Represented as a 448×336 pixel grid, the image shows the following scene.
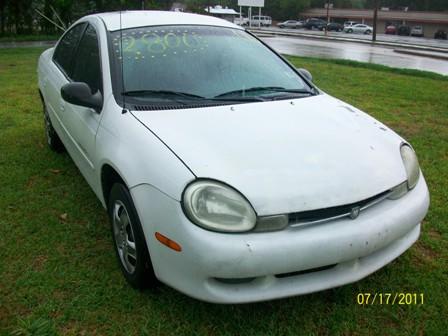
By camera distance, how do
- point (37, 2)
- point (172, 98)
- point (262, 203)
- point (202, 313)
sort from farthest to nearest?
point (37, 2) < point (172, 98) < point (202, 313) < point (262, 203)

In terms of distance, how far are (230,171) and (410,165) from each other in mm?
1131

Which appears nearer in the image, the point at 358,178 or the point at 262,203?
the point at 262,203

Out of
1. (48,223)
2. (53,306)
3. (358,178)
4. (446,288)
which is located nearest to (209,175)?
(358,178)

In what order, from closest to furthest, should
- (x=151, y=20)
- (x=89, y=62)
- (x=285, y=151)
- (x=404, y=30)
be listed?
(x=285, y=151) < (x=89, y=62) < (x=151, y=20) < (x=404, y=30)

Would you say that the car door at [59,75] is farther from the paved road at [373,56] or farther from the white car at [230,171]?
the paved road at [373,56]

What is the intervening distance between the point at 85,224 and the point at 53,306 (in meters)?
0.96

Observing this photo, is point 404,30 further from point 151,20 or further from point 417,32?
point 151,20

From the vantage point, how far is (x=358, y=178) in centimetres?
221

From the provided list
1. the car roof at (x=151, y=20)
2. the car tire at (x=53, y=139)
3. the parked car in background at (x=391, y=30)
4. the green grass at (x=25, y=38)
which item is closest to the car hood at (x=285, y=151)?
the car roof at (x=151, y=20)

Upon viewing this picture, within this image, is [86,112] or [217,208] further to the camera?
[86,112]

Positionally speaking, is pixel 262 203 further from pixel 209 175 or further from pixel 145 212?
pixel 145 212

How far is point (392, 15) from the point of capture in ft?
225

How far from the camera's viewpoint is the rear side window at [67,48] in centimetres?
389

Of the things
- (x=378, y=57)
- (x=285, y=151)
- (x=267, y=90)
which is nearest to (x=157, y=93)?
(x=267, y=90)
